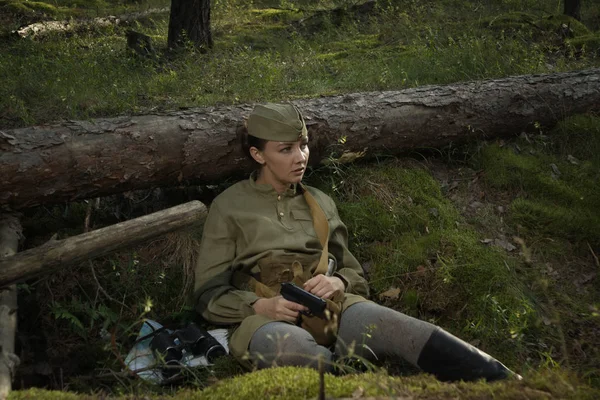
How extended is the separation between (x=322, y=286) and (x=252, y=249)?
59 centimetres

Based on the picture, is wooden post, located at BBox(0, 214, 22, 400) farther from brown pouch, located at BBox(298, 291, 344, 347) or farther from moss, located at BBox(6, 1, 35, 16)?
moss, located at BBox(6, 1, 35, 16)

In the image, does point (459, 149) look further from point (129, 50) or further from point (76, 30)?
point (76, 30)

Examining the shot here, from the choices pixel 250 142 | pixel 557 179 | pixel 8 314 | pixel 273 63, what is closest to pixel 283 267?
pixel 250 142

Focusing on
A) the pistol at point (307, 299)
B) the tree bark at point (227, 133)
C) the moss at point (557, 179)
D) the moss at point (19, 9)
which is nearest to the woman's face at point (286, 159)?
the pistol at point (307, 299)

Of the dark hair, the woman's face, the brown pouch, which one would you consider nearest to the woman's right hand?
the brown pouch

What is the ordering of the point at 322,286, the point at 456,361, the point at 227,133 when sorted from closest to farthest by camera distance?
the point at 456,361
the point at 322,286
the point at 227,133

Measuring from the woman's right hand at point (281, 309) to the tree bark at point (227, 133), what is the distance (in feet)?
5.49

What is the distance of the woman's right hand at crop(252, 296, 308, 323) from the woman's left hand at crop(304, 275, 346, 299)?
181mm

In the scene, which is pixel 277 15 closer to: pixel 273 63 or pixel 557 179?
pixel 273 63

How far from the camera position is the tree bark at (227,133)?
461 cm

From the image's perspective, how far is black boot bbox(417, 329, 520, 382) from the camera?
10.9ft

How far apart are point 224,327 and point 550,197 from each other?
3342mm

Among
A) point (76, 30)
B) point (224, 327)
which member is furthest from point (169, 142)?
point (76, 30)

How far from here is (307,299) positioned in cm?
369
